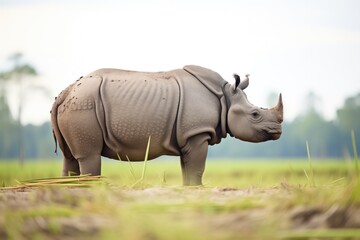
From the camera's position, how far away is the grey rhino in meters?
5.20

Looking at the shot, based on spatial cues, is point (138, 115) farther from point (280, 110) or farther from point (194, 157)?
point (280, 110)

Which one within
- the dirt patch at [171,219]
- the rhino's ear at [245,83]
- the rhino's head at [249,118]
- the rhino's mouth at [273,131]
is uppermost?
the rhino's ear at [245,83]

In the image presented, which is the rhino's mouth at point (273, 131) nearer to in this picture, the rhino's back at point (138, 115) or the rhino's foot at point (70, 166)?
the rhino's back at point (138, 115)

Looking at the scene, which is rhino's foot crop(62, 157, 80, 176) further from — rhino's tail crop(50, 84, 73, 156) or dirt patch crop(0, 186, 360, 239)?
dirt patch crop(0, 186, 360, 239)

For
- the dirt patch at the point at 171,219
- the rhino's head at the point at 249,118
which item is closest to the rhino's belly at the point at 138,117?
the rhino's head at the point at 249,118

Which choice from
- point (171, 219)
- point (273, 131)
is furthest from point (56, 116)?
point (171, 219)

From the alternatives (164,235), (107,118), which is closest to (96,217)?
(164,235)

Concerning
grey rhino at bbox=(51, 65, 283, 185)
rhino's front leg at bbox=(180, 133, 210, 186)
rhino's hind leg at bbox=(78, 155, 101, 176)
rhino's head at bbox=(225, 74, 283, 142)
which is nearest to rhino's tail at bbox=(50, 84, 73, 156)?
grey rhino at bbox=(51, 65, 283, 185)

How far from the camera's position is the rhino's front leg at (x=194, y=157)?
5277mm

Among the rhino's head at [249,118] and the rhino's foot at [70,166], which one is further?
the rhino's foot at [70,166]

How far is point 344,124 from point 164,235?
3401 cm

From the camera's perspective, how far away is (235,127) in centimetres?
552

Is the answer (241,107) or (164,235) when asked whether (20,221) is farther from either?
(241,107)

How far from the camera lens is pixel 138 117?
5.22 meters
